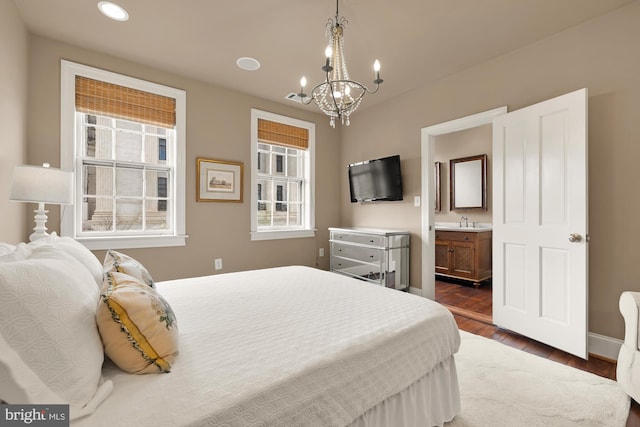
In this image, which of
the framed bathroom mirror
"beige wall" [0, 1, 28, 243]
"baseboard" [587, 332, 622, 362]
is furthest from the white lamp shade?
the framed bathroom mirror

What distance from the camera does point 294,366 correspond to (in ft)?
3.26

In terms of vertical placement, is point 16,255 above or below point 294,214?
below

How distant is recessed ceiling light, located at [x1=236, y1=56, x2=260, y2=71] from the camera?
3002 millimetres

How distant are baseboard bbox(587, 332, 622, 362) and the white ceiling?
257 centimetres

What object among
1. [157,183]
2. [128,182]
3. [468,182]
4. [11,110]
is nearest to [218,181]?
[157,183]

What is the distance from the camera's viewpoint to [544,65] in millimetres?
2619

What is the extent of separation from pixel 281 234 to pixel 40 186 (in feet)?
8.59

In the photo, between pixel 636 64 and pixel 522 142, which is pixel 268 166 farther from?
pixel 636 64

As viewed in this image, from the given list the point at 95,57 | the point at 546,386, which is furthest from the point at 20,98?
the point at 546,386

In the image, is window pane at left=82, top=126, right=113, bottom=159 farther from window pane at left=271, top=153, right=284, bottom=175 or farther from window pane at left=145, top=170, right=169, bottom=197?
window pane at left=271, top=153, right=284, bottom=175

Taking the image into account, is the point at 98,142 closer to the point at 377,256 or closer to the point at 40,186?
the point at 40,186

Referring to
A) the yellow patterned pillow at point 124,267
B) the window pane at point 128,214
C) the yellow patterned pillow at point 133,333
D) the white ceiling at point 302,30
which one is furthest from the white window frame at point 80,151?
the yellow patterned pillow at point 133,333

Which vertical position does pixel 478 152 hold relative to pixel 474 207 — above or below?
above

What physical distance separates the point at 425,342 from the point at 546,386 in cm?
123
